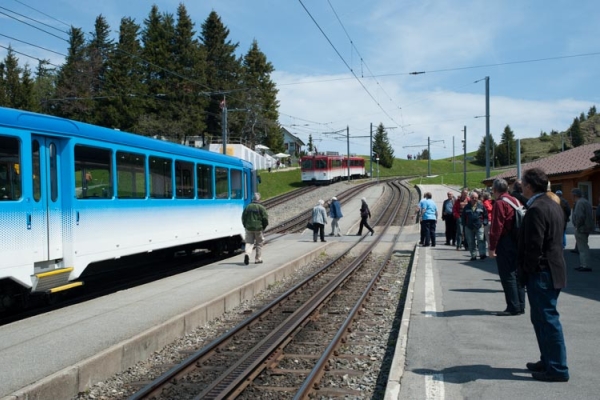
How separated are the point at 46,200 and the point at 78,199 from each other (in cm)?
74

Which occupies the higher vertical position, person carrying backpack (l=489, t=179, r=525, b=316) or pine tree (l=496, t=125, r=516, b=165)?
pine tree (l=496, t=125, r=516, b=165)

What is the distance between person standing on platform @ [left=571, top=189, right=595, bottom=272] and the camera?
39.8 feet

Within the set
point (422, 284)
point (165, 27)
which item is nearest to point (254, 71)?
point (165, 27)

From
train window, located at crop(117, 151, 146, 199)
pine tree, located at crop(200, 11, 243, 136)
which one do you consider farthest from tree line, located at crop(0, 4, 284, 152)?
train window, located at crop(117, 151, 146, 199)

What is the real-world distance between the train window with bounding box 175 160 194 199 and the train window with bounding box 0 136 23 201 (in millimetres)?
5321

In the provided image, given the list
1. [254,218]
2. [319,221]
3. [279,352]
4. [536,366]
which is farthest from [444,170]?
[536,366]

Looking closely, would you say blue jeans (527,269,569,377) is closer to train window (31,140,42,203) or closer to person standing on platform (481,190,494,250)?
train window (31,140,42,203)

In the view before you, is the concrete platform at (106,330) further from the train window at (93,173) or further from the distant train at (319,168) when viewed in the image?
the distant train at (319,168)

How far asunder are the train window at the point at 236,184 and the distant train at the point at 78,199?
322 centimetres

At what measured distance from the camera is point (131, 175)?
37.3 feet

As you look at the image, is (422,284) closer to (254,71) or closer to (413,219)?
(413,219)

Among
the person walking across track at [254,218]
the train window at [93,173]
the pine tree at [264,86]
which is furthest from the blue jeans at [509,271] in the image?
the pine tree at [264,86]

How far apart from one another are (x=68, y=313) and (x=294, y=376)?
4.00 metres

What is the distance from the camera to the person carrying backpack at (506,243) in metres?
7.92
